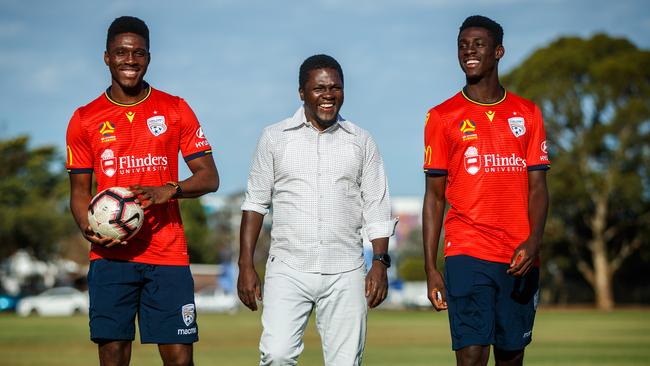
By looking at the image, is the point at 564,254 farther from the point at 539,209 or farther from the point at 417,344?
the point at 539,209

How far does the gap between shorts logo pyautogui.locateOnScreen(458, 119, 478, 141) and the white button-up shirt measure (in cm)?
67

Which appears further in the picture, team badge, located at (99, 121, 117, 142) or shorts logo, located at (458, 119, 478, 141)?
shorts logo, located at (458, 119, 478, 141)

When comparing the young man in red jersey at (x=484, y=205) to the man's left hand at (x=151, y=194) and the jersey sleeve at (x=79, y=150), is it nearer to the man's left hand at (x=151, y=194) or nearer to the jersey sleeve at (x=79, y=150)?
the man's left hand at (x=151, y=194)

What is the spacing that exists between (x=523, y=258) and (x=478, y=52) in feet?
5.32

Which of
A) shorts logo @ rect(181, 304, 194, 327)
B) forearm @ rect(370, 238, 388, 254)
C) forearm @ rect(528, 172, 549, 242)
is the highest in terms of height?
forearm @ rect(528, 172, 549, 242)

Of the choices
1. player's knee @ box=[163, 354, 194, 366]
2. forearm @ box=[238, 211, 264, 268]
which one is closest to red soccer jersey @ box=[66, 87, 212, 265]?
forearm @ box=[238, 211, 264, 268]

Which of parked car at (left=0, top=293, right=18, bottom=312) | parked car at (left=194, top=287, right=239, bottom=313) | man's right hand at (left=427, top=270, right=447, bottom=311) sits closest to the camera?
man's right hand at (left=427, top=270, right=447, bottom=311)

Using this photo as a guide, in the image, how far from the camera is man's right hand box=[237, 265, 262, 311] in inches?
313

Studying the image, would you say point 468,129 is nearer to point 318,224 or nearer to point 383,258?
point 383,258

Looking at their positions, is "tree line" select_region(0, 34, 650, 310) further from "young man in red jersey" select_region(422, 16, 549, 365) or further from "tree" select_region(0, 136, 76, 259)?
"young man in red jersey" select_region(422, 16, 549, 365)

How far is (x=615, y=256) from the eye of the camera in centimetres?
6819

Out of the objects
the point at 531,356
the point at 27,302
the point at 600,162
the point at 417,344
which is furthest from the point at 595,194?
the point at 531,356

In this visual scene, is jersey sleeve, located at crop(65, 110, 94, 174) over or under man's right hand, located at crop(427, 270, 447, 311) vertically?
over

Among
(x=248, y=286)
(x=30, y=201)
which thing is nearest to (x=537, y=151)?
(x=248, y=286)
